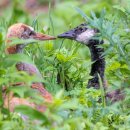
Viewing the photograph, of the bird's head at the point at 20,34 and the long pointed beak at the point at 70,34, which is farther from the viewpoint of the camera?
the long pointed beak at the point at 70,34

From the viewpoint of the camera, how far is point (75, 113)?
20.9ft

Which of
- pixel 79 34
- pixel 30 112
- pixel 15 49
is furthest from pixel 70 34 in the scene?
pixel 30 112

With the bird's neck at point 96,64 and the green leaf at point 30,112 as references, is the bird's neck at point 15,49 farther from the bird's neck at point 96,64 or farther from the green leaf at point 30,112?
the green leaf at point 30,112

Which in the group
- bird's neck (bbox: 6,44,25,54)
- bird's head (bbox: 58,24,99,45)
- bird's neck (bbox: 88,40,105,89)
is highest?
bird's head (bbox: 58,24,99,45)

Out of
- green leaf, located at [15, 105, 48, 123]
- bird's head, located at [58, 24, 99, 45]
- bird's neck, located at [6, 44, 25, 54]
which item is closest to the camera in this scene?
green leaf, located at [15, 105, 48, 123]

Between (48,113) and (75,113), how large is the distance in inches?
33.5

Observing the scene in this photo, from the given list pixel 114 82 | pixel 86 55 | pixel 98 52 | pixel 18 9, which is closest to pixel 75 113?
pixel 114 82

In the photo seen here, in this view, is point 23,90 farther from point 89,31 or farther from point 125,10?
point 89,31

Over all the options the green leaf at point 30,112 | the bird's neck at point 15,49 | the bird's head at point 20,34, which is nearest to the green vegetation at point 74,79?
the green leaf at point 30,112

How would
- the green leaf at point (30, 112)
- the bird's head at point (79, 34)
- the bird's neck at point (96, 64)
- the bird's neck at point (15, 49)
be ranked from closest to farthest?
1. the green leaf at point (30, 112)
2. the bird's neck at point (15, 49)
3. the bird's neck at point (96, 64)
4. the bird's head at point (79, 34)

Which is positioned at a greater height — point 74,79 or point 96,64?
point 96,64

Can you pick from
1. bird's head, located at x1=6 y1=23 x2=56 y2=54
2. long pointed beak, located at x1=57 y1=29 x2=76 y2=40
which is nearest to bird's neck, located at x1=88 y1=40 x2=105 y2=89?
long pointed beak, located at x1=57 y1=29 x2=76 y2=40

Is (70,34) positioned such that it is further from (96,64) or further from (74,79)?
(74,79)

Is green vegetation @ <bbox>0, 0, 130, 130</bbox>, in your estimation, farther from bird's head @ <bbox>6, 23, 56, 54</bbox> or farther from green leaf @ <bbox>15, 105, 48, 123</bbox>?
bird's head @ <bbox>6, 23, 56, 54</bbox>
